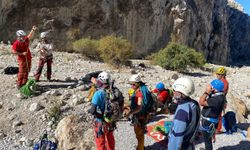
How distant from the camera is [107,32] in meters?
22.4

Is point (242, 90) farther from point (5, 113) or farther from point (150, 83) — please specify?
point (5, 113)

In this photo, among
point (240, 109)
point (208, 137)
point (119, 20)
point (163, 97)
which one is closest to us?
point (208, 137)

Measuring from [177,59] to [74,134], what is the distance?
1244 cm

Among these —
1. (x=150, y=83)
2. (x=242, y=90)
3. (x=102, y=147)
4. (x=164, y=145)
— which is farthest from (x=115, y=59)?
(x=102, y=147)

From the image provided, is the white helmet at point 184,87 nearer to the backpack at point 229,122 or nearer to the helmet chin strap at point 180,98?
the helmet chin strap at point 180,98

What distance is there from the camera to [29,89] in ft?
31.3

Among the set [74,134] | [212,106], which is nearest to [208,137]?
[212,106]

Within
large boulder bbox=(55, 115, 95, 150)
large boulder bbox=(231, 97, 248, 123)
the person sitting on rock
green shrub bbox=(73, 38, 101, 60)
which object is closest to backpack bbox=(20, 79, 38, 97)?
large boulder bbox=(55, 115, 95, 150)

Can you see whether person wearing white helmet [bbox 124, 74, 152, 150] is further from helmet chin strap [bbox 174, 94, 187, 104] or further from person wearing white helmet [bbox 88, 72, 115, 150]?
helmet chin strap [bbox 174, 94, 187, 104]

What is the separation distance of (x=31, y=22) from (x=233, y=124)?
48.0 ft

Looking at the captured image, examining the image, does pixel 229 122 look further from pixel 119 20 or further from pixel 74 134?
pixel 119 20

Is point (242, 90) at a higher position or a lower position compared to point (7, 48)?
lower

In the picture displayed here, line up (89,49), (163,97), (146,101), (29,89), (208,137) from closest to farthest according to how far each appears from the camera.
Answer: (208,137), (146,101), (163,97), (29,89), (89,49)

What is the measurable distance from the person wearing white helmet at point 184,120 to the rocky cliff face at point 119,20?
1616cm
